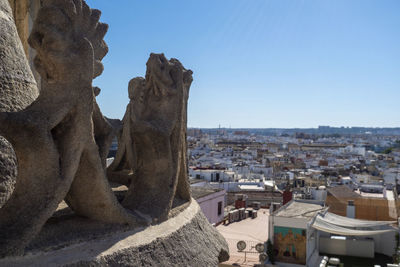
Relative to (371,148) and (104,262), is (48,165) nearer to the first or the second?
(104,262)

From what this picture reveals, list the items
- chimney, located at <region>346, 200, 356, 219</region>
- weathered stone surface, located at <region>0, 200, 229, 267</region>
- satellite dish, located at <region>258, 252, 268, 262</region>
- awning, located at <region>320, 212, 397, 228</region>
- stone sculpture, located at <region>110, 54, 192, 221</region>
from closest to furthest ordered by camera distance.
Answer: weathered stone surface, located at <region>0, 200, 229, 267</region> < stone sculpture, located at <region>110, 54, 192, 221</region> < satellite dish, located at <region>258, 252, 268, 262</region> < awning, located at <region>320, 212, 397, 228</region> < chimney, located at <region>346, 200, 356, 219</region>

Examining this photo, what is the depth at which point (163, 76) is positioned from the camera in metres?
4.83

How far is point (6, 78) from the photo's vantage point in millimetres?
4062

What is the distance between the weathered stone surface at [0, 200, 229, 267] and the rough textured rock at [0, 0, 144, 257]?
18 centimetres

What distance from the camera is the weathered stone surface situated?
322 cm

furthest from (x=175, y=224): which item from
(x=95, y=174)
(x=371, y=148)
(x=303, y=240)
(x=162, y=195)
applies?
(x=371, y=148)

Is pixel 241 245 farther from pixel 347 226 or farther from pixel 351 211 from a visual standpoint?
pixel 351 211

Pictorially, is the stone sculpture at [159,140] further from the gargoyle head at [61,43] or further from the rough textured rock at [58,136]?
the gargoyle head at [61,43]

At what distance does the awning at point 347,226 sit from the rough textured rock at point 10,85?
13.3 meters

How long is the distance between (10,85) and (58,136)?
877mm

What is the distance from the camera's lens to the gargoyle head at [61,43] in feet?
11.8

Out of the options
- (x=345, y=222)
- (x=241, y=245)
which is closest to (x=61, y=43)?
(x=241, y=245)

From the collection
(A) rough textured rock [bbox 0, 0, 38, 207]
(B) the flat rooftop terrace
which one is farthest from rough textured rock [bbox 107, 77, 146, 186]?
(B) the flat rooftop terrace

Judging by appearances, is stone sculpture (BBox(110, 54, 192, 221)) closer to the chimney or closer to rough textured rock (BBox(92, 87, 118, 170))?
rough textured rock (BBox(92, 87, 118, 170))
